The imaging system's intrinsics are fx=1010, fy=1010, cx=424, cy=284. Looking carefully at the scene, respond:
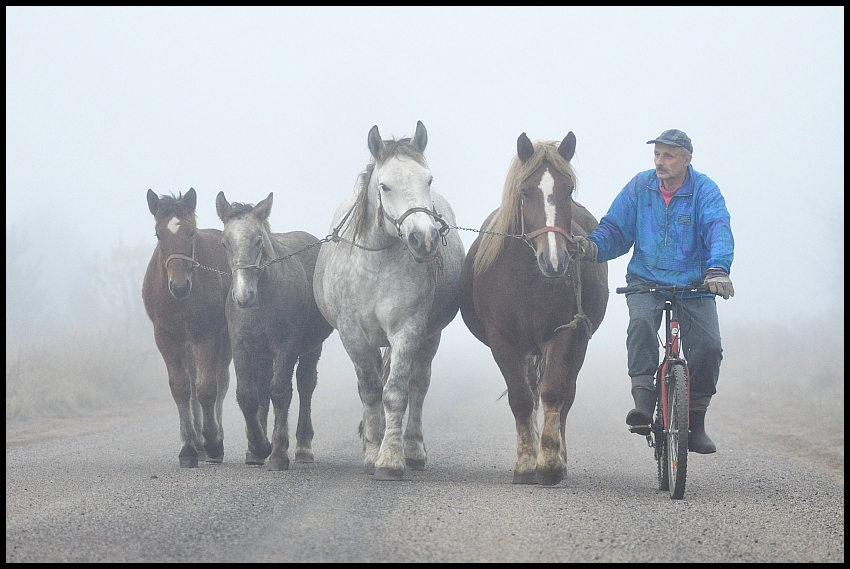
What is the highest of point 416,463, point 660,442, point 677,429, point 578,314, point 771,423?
point 578,314

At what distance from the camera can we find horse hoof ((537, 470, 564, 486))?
7.12 m

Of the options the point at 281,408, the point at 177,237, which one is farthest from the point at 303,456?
the point at 177,237

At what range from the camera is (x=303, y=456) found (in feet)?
30.1

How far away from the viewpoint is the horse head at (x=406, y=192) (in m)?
7.07

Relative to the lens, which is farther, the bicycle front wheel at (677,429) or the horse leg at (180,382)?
the horse leg at (180,382)

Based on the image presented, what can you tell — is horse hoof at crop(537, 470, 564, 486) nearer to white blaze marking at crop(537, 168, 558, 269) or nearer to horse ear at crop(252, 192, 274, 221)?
white blaze marking at crop(537, 168, 558, 269)

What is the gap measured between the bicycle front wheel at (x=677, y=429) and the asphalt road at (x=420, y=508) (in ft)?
0.47

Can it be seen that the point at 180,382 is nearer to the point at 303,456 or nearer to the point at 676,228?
the point at 303,456

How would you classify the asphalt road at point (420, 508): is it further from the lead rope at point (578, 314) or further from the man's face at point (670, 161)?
the man's face at point (670, 161)

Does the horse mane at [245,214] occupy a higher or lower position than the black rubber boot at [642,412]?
higher

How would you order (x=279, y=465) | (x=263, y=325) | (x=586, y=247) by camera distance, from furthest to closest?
(x=263, y=325) → (x=279, y=465) → (x=586, y=247)

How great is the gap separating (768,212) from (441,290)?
136m

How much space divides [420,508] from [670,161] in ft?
9.66

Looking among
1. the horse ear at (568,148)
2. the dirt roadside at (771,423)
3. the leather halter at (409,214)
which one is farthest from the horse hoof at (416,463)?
the dirt roadside at (771,423)
